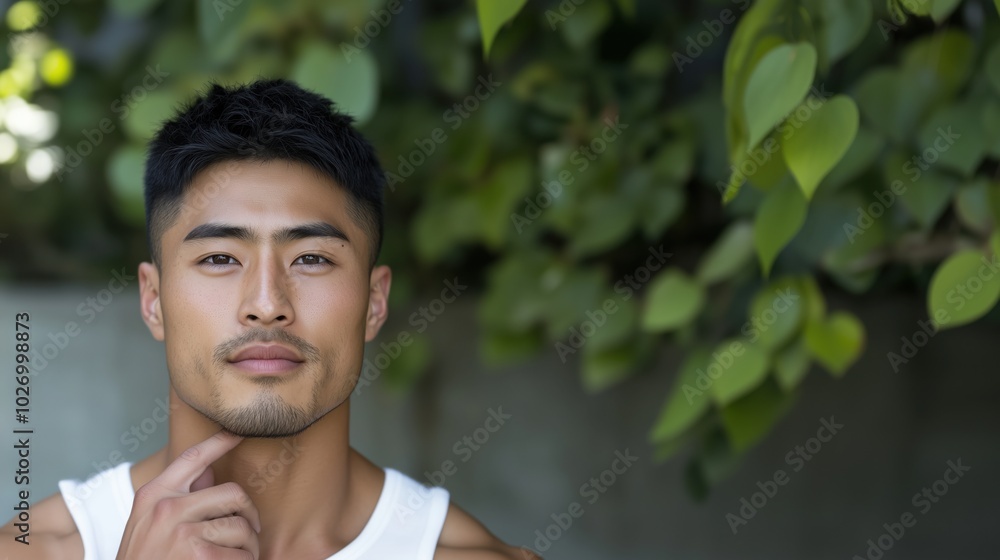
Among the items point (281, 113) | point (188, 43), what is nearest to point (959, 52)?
point (281, 113)

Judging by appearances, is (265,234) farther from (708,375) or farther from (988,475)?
(988,475)

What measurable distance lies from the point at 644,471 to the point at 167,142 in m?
1.33

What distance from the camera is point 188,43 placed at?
1500mm

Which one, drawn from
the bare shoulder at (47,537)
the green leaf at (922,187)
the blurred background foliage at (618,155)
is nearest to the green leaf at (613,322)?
the blurred background foliage at (618,155)

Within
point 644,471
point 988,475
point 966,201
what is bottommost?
point 988,475

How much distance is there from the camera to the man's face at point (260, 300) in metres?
0.81

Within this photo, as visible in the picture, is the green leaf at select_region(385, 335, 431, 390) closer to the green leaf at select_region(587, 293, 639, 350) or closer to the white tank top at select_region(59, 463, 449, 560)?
the green leaf at select_region(587, 293, 639, 350)

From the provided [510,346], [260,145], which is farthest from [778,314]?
[260,145]

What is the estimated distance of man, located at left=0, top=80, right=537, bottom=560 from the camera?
2.63ft

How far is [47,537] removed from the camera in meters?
0.89

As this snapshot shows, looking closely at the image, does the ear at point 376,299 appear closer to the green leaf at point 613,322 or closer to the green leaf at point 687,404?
the green leaf at point 687,404

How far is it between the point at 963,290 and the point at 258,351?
0.62 metres

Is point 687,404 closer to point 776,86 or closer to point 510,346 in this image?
point 510,346

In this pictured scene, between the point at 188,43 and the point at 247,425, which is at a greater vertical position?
the point at 188,43
